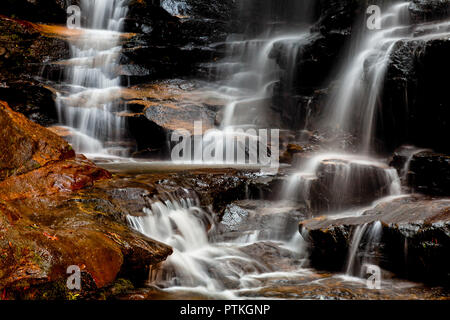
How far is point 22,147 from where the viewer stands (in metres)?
5.25

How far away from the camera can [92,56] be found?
49.0 feet

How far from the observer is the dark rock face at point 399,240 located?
4.43m

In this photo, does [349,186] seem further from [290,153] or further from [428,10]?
[428,10]

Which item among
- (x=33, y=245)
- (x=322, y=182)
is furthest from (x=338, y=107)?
(x=33, y=245)

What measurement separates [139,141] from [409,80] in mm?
8346

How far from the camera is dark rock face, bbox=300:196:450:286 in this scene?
4434 mm

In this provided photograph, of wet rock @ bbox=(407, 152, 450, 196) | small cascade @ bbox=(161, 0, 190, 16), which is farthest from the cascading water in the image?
small cascade @ bbox=(161, 0, 190, 16)

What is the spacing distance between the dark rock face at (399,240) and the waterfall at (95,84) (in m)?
8.13

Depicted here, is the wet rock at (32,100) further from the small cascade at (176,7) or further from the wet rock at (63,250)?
the wet rock at (63,250)

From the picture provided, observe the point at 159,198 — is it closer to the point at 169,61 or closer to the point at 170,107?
the point at 170,107

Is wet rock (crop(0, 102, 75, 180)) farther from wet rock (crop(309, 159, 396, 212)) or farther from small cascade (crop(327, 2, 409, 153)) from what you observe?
small cascade (crop(327, 2, 409, 153))

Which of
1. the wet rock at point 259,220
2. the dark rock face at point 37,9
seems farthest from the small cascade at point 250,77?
the dark rock face at point 37,9

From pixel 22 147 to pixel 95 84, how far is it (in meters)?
9.55

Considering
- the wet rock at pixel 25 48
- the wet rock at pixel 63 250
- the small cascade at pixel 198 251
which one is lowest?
the small cascade at pixel 198 251
